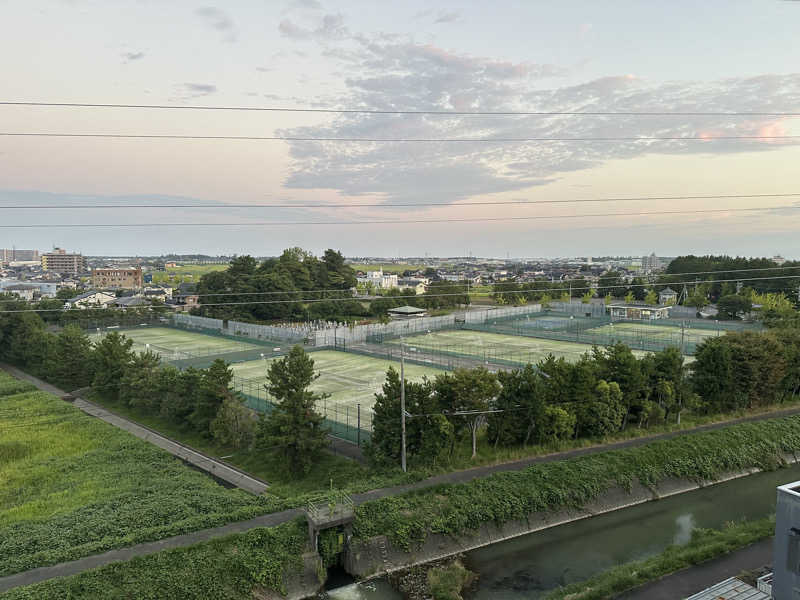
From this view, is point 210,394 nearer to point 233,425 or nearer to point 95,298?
point 233,425

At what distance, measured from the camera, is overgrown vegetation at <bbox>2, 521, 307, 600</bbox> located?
9.52 meters

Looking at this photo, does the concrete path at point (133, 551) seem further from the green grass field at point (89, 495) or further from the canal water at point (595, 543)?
the canal water at point (595, 543)

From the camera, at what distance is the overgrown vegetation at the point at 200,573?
375 inches

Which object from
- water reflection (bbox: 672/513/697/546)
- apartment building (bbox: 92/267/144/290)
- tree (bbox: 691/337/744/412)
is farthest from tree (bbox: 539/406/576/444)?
apartment building (bbox: 92/267/144/290)

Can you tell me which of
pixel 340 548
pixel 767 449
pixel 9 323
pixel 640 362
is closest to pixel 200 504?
pixel 340 548

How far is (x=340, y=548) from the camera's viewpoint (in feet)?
38.4

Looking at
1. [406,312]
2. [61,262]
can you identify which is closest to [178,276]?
[61,262]

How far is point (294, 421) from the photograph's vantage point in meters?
15.1

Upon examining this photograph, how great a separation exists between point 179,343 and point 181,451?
24.9 meters

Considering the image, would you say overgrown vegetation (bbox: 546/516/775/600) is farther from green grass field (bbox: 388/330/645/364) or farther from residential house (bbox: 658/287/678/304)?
residential house (bbox: 658/287/678/304)

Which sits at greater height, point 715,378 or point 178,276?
point 178,276

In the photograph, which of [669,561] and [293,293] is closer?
[669,561]

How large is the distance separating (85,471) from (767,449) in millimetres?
23296

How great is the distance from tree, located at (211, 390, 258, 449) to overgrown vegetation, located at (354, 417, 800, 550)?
6852 millimetres
